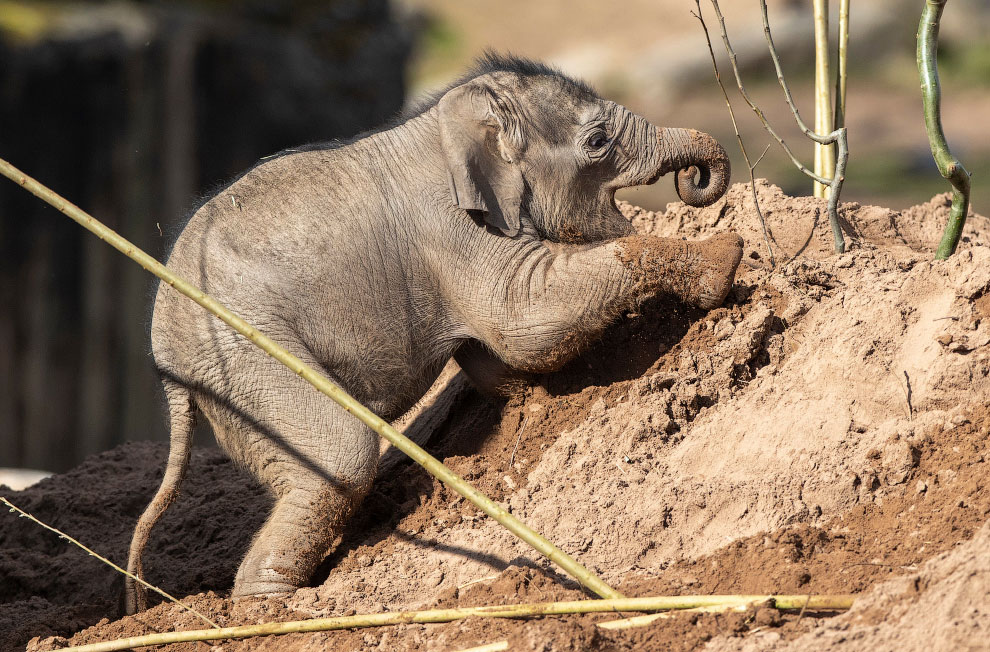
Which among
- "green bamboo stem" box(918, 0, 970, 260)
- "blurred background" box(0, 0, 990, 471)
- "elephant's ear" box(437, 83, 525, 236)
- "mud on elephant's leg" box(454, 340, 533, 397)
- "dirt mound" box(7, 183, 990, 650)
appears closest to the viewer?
"dirt mound" box(7, 183, 990, 650)

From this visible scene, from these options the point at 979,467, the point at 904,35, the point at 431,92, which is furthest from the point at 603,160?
the point at 904,35

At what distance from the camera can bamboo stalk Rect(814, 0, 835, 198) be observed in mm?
5801

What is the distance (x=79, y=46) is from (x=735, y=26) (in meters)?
20.0

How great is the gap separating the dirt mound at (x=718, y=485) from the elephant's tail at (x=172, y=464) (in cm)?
31

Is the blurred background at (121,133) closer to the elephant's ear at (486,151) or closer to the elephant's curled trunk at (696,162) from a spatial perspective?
the elephant's ear at (486,151)

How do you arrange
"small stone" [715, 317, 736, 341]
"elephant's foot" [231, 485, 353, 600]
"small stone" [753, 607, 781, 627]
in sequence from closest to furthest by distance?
"small stone" [753, 607, 781, 627] < "elephant's foot" [231, 485, 353, 600] < "small stone" [715, 317, 736, 341]

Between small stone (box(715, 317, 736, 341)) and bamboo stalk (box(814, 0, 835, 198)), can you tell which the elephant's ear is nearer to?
Result: small stone (box(715, 317, 736, 341))

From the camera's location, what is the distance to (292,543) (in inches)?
191

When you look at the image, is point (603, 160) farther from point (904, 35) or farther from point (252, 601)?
point (904, 35)

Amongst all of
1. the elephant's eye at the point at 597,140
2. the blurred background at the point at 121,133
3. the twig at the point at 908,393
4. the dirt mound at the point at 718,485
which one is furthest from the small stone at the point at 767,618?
the blurred background at the point at 121,133

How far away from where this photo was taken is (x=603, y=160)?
18.2ft

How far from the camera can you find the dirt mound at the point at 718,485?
3805 mm

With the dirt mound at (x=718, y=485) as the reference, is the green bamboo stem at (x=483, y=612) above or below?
below

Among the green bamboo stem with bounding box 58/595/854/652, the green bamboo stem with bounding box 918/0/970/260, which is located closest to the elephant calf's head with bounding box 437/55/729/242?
the green bamboo stem with bounding box 918/0/970/260
